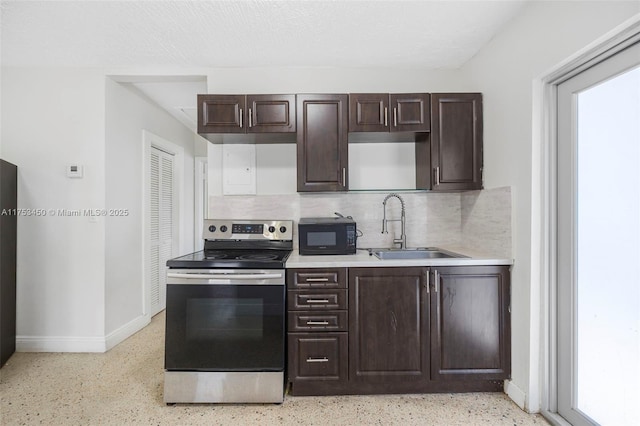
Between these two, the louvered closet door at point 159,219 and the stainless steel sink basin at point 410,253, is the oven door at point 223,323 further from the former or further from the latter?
the louvered closet door at point 159,219

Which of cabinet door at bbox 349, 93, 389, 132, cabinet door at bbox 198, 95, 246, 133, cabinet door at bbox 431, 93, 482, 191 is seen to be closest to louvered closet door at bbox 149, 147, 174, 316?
cabinet door at bbox 198, 95, 246, 133

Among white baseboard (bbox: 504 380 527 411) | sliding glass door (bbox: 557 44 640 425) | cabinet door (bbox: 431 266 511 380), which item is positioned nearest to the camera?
sliding glass door (bbox: 557 44 640 425)

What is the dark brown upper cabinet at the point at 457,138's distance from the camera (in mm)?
2307

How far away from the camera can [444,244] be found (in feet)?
8.80

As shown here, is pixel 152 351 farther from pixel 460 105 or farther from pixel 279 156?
pixel 460 105

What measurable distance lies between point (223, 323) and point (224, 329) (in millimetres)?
38

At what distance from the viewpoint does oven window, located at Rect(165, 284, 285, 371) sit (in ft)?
6.34

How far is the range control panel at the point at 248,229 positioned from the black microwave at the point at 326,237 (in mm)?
281

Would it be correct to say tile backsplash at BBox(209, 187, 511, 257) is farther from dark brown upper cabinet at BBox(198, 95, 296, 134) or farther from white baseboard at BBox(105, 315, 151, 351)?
white baseboard at BBox(105, 315, 151, 351)

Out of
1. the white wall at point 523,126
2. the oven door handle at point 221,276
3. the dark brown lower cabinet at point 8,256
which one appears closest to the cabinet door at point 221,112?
the oven door handle at point 221,276

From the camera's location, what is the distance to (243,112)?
232 centimetres

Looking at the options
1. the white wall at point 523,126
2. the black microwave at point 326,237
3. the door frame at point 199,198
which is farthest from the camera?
the door frame at point 199,198

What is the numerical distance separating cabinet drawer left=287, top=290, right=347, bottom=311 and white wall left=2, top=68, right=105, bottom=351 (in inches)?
74.1

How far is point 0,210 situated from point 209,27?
2164 millimetres
